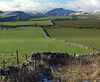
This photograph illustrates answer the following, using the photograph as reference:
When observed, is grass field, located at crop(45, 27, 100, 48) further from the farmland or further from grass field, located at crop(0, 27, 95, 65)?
grass field, located at crop(0, 27, 95, 65)

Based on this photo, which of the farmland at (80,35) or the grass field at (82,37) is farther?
the farmland at (80,35)

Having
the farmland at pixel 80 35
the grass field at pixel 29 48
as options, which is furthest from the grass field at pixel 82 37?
the grass field at pixel 29 48

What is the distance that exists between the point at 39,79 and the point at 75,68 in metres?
3.22

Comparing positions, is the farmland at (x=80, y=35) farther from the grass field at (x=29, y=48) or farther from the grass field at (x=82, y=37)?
the grass field at (x=29, y=48)

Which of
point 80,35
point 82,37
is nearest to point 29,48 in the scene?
point 82,37

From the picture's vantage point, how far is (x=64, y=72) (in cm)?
1109

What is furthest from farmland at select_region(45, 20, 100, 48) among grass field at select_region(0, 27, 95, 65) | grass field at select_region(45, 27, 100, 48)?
grass field at select_region(0, 27, 95, 65)

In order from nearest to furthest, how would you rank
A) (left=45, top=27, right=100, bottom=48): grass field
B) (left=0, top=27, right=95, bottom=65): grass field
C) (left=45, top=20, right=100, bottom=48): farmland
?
(left=0, top=27, right=95, bottom=65): grass field, (left=45, top=27, right=100, bottom=48): grass field, (left=45, top=20, right=100, bottom=48): farmland

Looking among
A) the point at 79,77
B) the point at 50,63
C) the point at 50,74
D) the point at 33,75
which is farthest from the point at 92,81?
the point at 50,63

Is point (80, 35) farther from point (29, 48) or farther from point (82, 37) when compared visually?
point (29, 48)

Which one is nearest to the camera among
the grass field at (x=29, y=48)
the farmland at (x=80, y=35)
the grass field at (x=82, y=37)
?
the grass field at (x=29, y=48)

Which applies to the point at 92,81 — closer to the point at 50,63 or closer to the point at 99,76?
the point at 99,76

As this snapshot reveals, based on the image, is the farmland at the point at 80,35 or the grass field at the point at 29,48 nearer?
the grass field at the point at 29,48

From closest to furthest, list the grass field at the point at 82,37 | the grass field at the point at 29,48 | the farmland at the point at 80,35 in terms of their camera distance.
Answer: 1. the grass field at the point at 29,48
2. the grass field at the point at 82,37
3. the farmland at the point at 80,35
